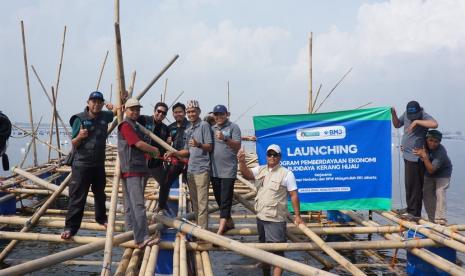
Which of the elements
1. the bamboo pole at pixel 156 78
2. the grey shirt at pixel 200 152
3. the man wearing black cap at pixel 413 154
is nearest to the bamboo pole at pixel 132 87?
the bamboo pole at pixel 156 78

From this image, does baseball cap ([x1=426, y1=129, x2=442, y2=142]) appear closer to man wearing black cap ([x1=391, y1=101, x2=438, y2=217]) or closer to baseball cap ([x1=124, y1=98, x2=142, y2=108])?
man wearing black cap ([x1=391, y1=101, x2=438, y2=217])

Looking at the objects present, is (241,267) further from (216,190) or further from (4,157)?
(4,157)

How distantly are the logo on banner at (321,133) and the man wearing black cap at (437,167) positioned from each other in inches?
51.2

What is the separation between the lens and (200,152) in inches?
233

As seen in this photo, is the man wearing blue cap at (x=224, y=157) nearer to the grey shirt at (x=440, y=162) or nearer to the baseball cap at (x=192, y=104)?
the baseball cap at (x=192, y=104)

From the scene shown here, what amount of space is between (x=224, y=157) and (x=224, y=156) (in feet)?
0.05

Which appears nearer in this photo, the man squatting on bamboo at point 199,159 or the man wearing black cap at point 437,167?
the man squatting on bamboo at point 199,159

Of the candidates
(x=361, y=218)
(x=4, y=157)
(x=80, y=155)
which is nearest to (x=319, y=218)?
(x=361, y=218)

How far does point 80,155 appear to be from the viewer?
212 inches

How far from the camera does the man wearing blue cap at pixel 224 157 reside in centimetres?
581

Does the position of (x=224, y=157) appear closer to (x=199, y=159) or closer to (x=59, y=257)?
(x=199, y=159)

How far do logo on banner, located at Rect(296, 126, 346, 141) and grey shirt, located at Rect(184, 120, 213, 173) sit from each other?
1624 millimetres

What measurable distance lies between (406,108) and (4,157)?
21.1 ft

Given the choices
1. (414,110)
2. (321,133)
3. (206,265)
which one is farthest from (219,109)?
(414,110)
